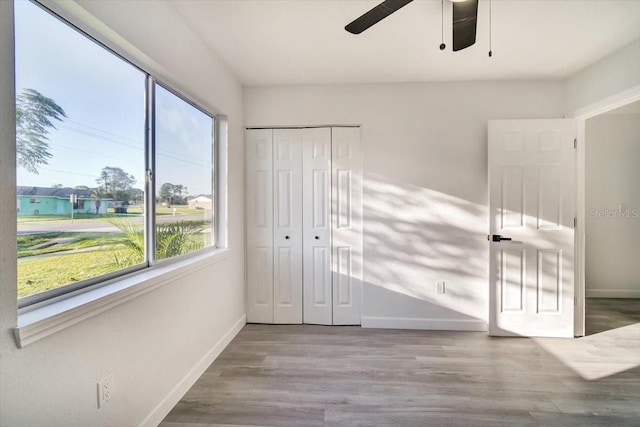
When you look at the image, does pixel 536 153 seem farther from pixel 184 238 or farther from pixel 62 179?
pixel 62 179

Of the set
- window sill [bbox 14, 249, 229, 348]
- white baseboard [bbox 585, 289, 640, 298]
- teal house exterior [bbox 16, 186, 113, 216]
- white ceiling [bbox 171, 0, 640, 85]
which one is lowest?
white baseboard [bbox 585, 289, 640, 298]

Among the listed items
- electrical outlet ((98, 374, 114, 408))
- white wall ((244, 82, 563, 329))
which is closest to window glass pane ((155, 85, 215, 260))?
electrical outlet ((98, 374, 114, 408))

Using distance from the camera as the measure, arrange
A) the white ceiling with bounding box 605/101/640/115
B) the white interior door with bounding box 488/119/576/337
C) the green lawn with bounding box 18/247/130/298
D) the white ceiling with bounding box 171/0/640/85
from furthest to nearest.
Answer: the white ceiling with bounding box 605/101/640/115
the white interior door with bounding box 488/119/576/337
the white ceiling with bounding box 171/0/640/85
the green lawn with bounding box 18/247/130/298

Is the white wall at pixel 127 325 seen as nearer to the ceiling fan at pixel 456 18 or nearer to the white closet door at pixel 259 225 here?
the white closet door at pixel 259 225

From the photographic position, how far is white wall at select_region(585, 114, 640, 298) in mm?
4039

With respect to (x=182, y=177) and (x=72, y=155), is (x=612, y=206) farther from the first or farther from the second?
(x=72, y=155)

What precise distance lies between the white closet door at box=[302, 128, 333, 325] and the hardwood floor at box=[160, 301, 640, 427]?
0.34 meters

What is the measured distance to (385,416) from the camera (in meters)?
1.83

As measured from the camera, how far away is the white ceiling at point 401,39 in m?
1.95

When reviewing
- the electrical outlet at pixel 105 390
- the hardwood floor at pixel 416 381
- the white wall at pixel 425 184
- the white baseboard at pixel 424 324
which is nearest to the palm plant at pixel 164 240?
the electrical outlet at pixel 105 390

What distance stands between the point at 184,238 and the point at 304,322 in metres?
1.63

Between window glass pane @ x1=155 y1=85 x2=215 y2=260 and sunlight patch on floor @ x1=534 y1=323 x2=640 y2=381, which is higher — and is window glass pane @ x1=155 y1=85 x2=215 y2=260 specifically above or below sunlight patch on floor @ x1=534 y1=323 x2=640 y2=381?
above

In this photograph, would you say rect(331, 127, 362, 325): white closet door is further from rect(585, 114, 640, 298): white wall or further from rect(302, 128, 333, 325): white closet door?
rect(585, 114, 640, 298): white wall

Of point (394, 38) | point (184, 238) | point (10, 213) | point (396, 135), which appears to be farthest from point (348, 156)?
point (10, 213)
